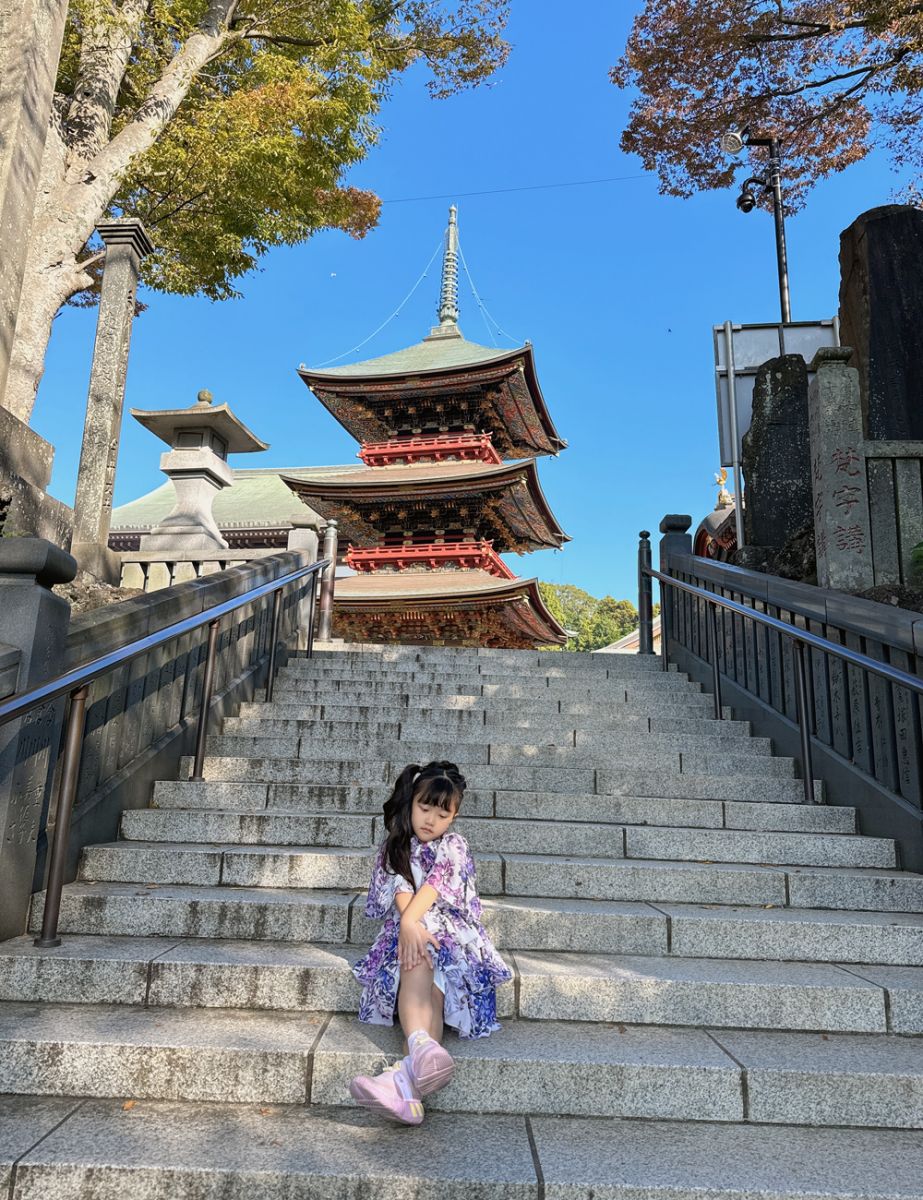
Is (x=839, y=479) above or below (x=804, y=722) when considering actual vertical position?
above

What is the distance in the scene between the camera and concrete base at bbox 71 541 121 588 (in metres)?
6.54

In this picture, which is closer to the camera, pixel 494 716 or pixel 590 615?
pixel 494 716

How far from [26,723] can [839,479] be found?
5140 mm

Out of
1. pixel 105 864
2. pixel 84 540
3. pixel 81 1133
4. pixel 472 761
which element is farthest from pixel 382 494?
pixel 81 1133

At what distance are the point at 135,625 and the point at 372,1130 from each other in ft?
8.42

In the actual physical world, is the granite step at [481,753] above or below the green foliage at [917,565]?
below

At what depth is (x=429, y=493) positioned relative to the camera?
1738 cm

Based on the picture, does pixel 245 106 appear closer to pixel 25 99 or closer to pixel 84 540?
pixel 25 99

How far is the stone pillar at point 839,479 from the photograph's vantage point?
208 inches

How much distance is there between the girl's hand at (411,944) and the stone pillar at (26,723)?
1.48 m

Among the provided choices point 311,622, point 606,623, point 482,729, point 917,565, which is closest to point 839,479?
point 917,565

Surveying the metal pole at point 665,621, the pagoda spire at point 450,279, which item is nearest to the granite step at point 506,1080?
the metal pole at point 665,621

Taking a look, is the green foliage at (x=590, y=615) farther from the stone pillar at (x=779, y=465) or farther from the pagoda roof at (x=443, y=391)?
the stone pillar at (x=779, y=465)

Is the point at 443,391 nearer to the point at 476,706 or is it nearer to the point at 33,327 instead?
the point at 33,327
